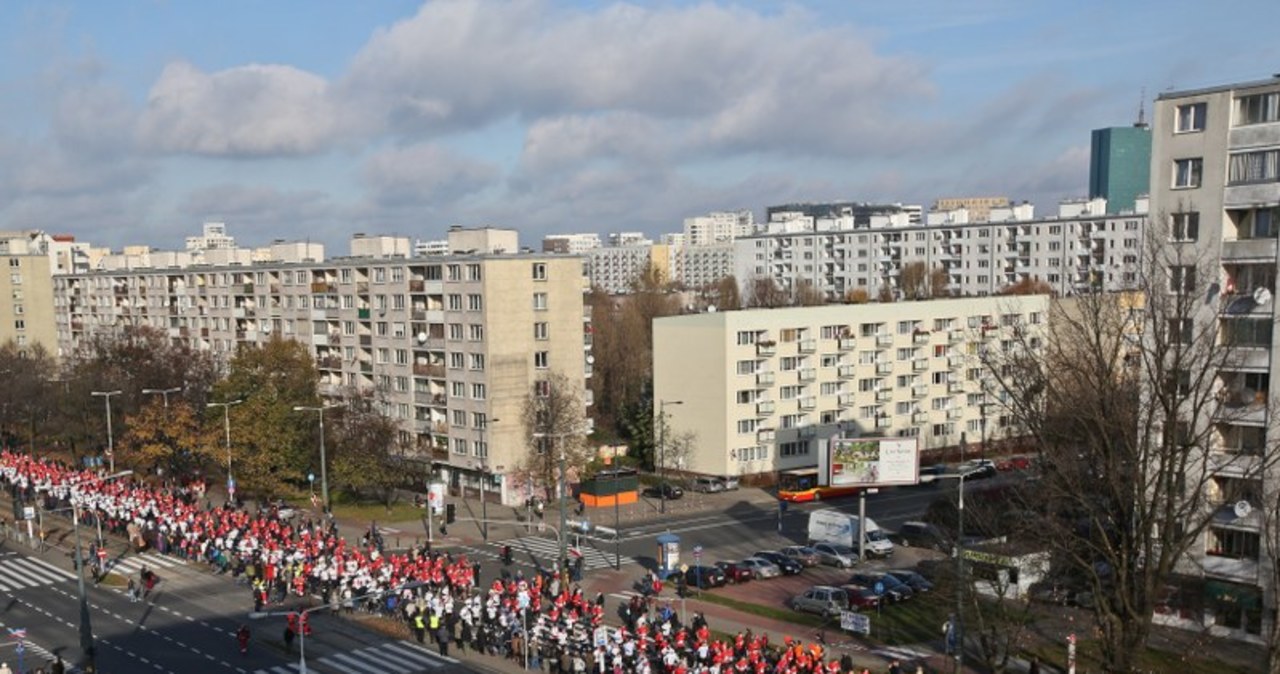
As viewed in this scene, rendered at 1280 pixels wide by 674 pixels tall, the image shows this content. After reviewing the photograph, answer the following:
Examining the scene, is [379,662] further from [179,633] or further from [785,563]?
[785,563]

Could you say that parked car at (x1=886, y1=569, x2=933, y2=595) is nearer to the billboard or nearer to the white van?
the white van

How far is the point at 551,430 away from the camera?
61.6 meters

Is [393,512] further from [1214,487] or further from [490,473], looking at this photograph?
[1214,487]

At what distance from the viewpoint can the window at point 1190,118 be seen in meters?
36.6

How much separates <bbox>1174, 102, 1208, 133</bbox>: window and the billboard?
18.0 metres

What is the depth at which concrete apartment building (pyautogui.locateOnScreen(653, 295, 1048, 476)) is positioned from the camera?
68062mm

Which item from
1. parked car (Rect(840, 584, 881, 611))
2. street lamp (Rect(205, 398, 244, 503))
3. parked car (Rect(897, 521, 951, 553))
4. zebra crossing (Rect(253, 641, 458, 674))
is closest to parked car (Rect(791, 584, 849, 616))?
parked car (Rect(840, 584, 881, 611))

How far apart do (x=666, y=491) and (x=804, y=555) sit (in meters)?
18.3

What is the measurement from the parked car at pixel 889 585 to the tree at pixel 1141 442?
22.7 ft

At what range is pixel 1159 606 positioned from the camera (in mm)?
37125

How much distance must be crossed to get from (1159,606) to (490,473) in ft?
125

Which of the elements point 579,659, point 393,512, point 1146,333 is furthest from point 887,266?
point 579,659

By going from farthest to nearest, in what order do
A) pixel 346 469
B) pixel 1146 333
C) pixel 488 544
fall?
pixel 346 469 → pixel 488 544 → pixel 1146 333

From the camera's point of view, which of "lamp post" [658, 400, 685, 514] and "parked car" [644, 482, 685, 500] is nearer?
"lamp post" [658, 400, 685, 514]
